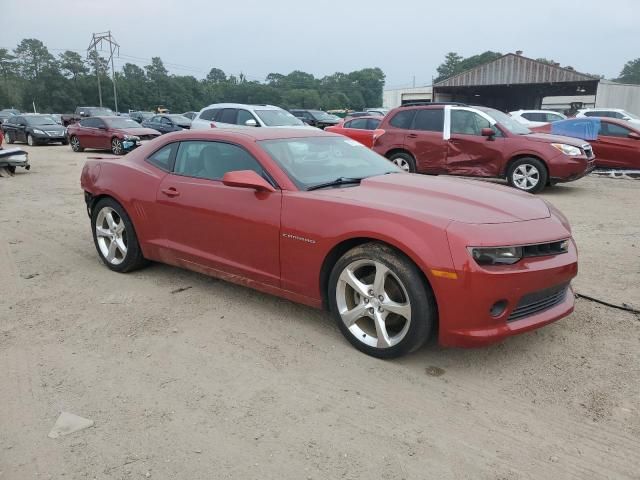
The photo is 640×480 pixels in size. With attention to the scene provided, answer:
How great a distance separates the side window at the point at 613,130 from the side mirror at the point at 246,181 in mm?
11084

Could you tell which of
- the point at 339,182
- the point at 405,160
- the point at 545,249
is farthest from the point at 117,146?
the point at 545,249

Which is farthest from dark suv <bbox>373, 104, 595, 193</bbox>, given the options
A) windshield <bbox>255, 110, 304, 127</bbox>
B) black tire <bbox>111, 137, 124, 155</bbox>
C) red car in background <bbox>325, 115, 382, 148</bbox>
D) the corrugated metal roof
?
the corrugated metal roof

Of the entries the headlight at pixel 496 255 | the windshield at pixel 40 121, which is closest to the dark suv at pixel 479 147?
the headlight at pixel 496 255

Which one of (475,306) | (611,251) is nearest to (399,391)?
(475,306)

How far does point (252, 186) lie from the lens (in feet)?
12.4

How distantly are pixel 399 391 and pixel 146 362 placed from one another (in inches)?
66.6

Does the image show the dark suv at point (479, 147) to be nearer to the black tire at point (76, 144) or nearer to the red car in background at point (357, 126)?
the red car in background at point (357, 126)

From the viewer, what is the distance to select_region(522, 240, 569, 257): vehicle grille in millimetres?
3162

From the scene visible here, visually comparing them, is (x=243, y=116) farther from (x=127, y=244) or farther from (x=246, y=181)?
(x=246, y=181)

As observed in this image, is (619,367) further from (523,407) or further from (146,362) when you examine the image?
(146,362)

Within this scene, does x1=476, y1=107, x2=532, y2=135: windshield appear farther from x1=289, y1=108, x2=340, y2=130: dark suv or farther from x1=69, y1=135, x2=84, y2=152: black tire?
x1=289, y1=108, x2=340, y2=130: dark suv

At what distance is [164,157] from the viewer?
4.81 meters

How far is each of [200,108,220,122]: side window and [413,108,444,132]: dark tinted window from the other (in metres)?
6.06

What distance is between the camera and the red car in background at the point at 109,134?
698 inches
